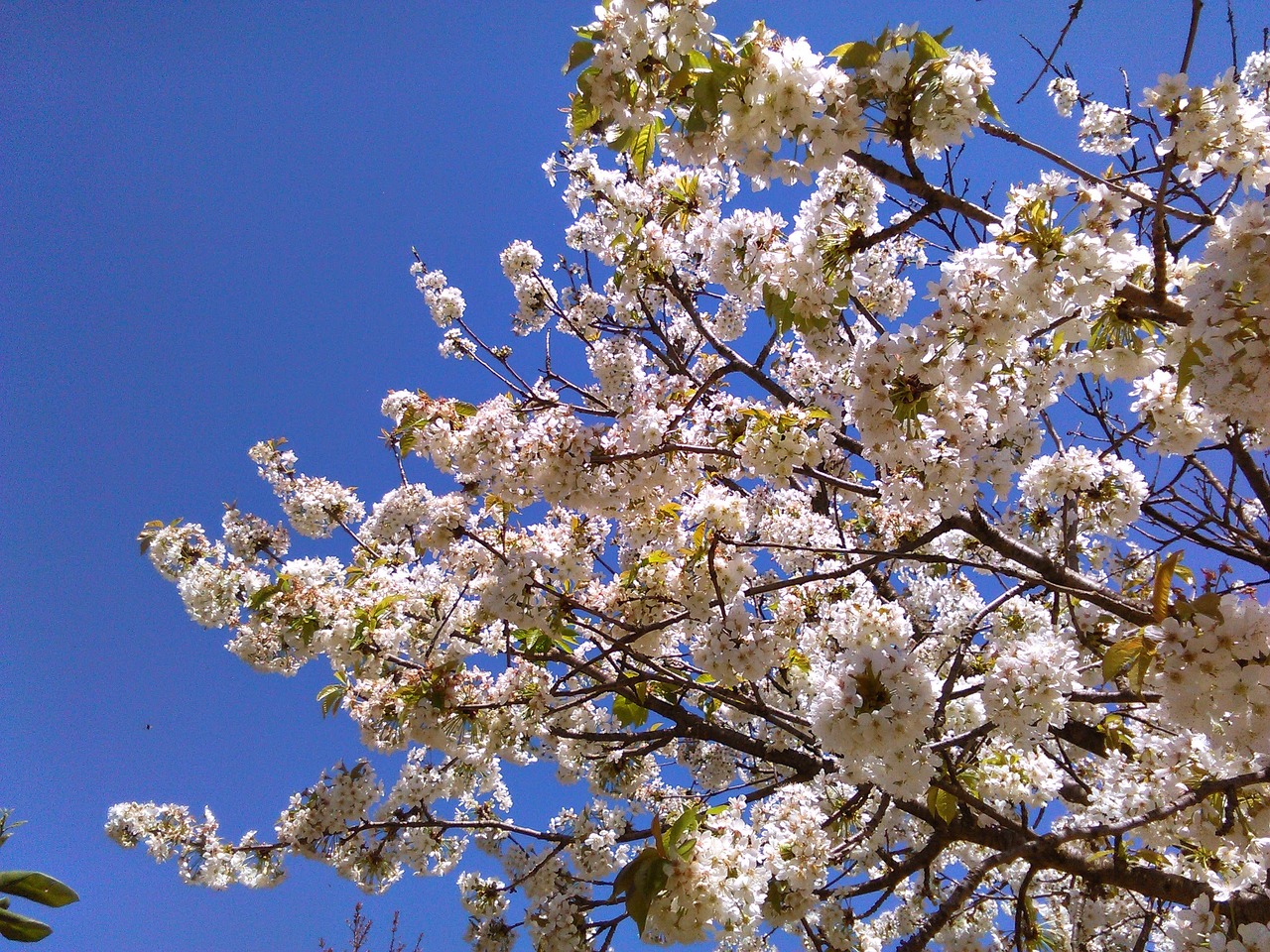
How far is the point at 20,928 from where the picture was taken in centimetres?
243

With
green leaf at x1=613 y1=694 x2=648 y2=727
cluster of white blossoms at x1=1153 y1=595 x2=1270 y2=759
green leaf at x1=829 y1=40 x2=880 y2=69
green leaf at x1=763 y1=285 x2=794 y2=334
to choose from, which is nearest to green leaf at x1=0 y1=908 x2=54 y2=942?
green leaf at x1=613 y1=694 x2=648 y2=727

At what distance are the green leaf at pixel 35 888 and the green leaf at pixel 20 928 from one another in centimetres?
8

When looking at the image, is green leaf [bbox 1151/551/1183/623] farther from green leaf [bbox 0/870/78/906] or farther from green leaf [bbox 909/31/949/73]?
green leaf [bbox 0/870/78/906]

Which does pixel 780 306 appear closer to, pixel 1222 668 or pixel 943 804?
pixel 1222 668

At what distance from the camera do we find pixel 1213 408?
194 cm

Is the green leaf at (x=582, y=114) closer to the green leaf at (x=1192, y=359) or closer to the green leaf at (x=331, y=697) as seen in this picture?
the green leaf at (x=1192, y=359)

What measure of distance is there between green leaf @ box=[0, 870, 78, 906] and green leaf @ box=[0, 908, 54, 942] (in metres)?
0.08

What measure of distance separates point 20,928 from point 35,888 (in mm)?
165

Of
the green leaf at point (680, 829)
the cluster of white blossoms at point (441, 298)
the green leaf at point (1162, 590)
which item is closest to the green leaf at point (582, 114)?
the green leaf at point (1162, 590)

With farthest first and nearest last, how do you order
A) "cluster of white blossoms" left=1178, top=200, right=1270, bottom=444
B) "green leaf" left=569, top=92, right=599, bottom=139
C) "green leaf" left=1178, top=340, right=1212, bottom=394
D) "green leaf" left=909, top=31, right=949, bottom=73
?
1. "green leaf" left=569, top=92, right=599, bottom=139
2. "green leaf" left=909, top=31, right=949, bottom=73
3. "green leaf" left=1178, top=340, right=1212, bottom=394
4. "cluster of white blossoms" left=1178, top=200, right=1270, bottom=444

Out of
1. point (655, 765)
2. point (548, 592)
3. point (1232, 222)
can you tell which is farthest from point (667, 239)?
point (655, 765)

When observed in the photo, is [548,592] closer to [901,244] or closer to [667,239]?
[667,239]

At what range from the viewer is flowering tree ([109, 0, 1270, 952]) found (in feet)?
7.38

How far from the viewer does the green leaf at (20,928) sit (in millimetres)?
2402
